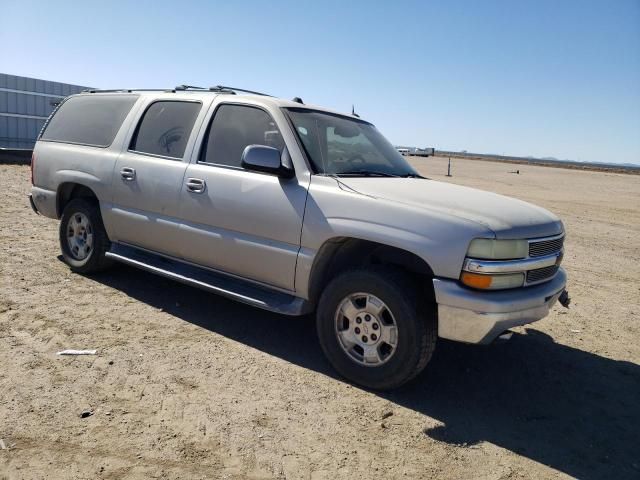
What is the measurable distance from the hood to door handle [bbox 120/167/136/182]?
7.03 ft

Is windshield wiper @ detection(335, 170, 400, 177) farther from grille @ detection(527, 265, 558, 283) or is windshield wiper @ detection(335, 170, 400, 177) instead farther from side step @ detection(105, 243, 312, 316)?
grille @ detection(527, 265, 558, 283)

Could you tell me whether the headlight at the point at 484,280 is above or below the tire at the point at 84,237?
above

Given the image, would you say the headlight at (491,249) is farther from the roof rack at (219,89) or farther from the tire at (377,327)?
the roof rack at (219,89)

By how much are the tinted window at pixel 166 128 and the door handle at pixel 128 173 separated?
8.5 inches

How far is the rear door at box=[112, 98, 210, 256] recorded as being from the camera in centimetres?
456

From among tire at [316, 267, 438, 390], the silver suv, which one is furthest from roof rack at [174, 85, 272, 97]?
tire at [316, 267, 438, 390]

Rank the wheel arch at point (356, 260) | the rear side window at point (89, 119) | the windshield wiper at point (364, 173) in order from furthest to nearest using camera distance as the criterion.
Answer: the rear side window at point (89, 119) → the windshield wiper at point (364, 173) → the wheel arch at point (356, 260)

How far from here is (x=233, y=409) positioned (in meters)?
3.18

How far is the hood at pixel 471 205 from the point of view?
3318 mm

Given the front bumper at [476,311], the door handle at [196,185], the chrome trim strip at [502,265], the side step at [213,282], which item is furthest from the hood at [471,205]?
the door handle at [196,185]

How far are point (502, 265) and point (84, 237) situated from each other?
430 cm

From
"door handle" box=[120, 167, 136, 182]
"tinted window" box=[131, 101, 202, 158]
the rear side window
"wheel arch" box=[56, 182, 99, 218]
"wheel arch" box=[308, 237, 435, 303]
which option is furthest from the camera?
"wheel arch" box=[56, 182, 99, 218]

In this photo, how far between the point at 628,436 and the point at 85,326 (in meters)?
4.01

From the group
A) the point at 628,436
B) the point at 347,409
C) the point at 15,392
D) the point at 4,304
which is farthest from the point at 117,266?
the point at 628,436
